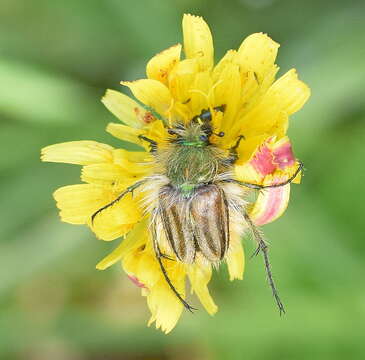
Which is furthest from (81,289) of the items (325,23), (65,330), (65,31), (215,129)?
(325,23)

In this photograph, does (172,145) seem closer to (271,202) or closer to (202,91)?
(202,91)

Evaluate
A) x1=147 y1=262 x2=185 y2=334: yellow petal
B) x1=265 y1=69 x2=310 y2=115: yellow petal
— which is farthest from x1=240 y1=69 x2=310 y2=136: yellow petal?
x1=147 y1=262 x2=185 y2=334: yellow petal

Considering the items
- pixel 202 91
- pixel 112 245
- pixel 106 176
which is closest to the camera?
Answer: pixel 202 91

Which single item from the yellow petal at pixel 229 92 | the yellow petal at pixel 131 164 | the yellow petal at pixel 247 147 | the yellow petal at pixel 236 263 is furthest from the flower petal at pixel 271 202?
the yellow petal at pixel 131 164

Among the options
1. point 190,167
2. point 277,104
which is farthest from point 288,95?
point 190,167

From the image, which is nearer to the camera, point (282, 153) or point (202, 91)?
point (282, 153)

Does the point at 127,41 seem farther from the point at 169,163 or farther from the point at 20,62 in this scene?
the point at 169,163

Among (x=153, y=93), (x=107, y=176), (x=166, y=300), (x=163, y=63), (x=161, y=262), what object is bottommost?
(x=166, y=300)

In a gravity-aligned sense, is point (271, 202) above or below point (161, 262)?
above
